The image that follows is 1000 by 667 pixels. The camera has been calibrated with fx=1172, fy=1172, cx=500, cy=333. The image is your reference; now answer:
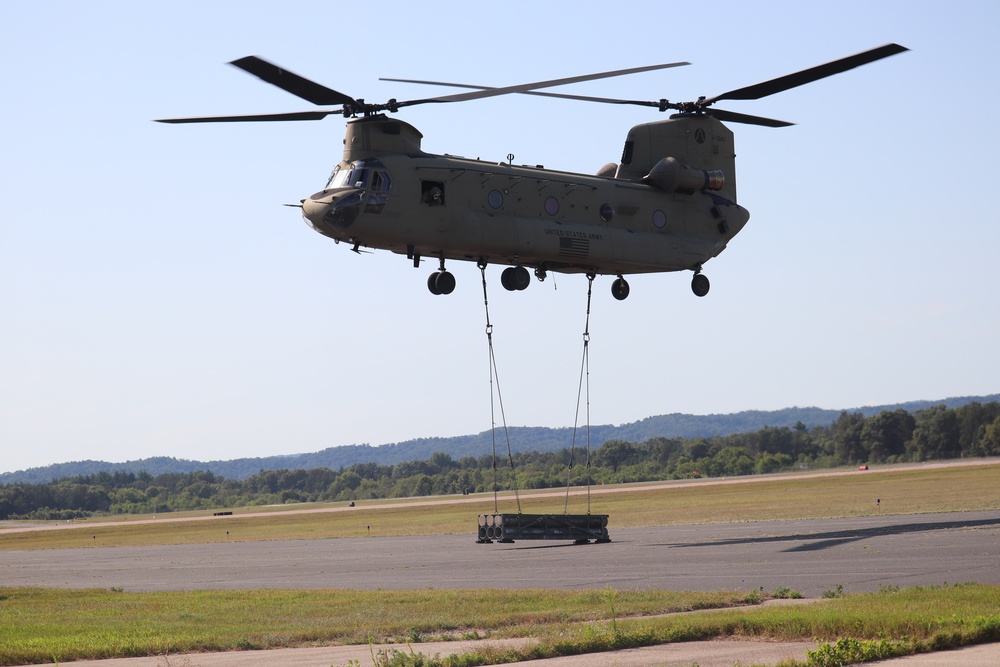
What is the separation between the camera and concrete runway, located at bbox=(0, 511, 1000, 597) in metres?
23.4

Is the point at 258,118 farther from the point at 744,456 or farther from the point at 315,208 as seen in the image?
the point at 744,456

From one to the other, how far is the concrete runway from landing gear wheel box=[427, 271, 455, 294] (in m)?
7.52

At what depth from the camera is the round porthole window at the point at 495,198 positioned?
32.0m

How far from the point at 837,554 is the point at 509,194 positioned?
12.8 metres

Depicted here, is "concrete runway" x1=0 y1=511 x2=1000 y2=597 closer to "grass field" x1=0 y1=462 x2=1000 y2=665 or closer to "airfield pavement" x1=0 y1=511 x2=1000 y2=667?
"airfield pavement" x1=0 y1=511 x2=1000 y2=667

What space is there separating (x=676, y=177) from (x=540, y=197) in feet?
17.5

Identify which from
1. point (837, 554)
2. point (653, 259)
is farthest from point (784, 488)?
point (837, 554)

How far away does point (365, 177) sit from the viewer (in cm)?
2992

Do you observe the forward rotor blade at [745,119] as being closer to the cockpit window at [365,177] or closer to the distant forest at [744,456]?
the cockpit window at [365,177]

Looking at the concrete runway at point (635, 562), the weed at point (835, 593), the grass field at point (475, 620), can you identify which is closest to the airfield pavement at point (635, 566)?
the concrete runway at point (635, 562)

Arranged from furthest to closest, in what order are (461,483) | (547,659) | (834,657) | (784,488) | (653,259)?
(461,483), (784,488), (653,259), (547,659), (834,657)

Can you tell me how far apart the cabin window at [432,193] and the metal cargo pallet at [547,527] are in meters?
10.5

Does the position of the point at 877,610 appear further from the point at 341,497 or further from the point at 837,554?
the point at 341,497

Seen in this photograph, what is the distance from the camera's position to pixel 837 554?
2748 cm
